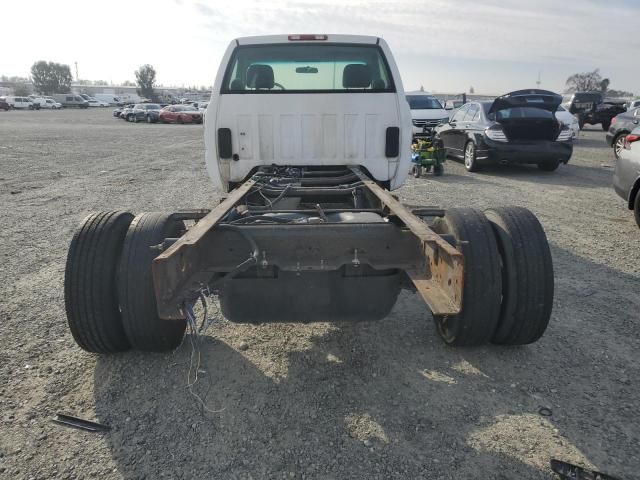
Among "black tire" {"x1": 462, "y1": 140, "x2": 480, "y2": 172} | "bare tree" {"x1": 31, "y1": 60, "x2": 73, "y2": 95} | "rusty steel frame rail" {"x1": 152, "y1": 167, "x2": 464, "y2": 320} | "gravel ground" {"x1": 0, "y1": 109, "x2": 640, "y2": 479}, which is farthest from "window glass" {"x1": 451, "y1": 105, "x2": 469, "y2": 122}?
"bare tree" {"x1": 31, "y1": 60, "x2": 73, "y2": 95}

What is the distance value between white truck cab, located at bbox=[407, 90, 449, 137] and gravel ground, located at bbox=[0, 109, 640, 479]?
11.5 m

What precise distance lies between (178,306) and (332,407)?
3.61 ft

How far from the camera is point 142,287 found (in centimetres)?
291

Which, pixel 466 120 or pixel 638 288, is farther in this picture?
pixel 466 120

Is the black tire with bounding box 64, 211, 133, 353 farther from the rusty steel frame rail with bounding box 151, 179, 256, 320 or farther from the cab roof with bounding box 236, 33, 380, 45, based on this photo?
the cab roof with bounding box 236, 33, 380, 45

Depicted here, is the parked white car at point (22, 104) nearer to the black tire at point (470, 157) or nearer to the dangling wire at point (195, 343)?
the black tire at point (470, 157)

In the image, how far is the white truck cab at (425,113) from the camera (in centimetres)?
1566

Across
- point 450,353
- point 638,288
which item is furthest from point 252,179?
point 638,288

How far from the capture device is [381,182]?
4906 mm

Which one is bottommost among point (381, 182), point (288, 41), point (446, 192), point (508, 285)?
point (446, 192)

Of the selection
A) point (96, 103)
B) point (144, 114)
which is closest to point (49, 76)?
point (96, 103)

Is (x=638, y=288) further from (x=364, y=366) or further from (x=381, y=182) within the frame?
(x=364, y=366)

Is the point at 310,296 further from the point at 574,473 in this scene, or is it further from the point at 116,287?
the point at 574,473

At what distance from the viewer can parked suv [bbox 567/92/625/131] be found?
24.5 metres
